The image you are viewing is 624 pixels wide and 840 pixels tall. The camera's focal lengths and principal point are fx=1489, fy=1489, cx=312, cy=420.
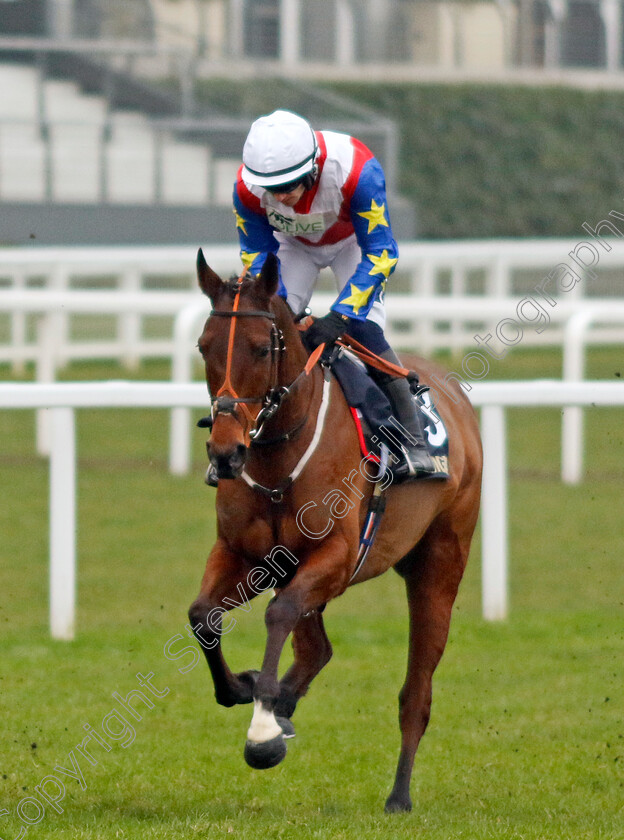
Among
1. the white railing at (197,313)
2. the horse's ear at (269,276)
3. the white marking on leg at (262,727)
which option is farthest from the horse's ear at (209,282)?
the white railing at (197,313)

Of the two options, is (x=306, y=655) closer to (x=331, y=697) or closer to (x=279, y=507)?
(x=279, y=507)

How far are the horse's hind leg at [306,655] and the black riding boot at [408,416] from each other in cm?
52

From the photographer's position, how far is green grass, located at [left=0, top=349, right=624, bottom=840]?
13.5 ft

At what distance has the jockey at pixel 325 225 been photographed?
12.6 ft

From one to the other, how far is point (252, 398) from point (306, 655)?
1.06 meters

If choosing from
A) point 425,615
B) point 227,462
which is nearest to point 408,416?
point 425,615

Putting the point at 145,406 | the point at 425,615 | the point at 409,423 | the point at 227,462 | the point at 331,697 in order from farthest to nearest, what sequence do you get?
the point at 145,406
the point at 331,697
the point at 425,615
the point at 409,423
the point at 227,462

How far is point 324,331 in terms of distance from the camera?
13.4 feet

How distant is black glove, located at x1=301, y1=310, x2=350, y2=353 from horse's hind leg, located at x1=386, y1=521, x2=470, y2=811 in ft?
2.98

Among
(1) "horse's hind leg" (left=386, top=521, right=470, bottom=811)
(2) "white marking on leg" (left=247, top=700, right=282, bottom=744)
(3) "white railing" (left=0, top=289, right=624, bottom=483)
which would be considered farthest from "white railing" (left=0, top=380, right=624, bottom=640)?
(3) "white railing" (left=0, top=289, right=624, bottom=483)

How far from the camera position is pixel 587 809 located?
416 cm

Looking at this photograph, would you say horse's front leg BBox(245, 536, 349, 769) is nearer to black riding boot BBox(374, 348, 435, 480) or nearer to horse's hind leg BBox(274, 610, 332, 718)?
horse's hind leg BBox(274, 610, 332, 718)

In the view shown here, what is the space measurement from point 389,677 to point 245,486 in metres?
1.98

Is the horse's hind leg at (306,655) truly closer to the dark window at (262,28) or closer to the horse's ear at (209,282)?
the horse's ear at (209,282)
